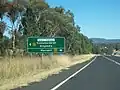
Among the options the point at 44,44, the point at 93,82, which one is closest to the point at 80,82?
the point at 93,82

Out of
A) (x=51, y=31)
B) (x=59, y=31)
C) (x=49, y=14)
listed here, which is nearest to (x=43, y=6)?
(x=49, y=14)

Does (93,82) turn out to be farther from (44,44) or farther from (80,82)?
(44,44)

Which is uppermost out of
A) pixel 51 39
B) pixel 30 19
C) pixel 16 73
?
pixel 30 19

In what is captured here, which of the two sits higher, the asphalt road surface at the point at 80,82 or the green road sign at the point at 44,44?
the green road sign at the point at 44,44

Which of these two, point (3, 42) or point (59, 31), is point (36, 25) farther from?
point (59, 31)

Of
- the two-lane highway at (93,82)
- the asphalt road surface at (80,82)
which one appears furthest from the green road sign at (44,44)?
the two-lane highway at (93,82)

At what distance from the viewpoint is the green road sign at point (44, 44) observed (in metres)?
38.8

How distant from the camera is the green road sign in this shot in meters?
38.8

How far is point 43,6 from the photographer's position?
63906 mm

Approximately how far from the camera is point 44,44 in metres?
39.1

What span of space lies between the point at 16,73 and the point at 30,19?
4085cm

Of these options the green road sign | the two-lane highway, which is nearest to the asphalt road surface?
the two-lane highway

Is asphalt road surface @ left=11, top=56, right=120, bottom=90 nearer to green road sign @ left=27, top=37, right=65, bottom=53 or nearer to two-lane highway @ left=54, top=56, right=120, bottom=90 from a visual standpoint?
two-lane highway @ left=54, top=56, right=120, bottom=90

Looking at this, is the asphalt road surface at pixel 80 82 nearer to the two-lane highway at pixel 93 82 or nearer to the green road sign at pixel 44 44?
the two-lane highway at pixel 93 82
